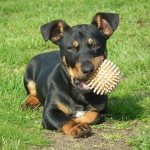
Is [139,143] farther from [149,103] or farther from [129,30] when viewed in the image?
[129,30]

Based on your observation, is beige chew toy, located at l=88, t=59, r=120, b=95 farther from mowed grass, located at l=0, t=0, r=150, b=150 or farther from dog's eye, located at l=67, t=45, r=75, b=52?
mowed grass, located at l=0, t=0, r=150, b=150

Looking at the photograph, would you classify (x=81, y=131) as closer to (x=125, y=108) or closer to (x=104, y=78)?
(x=104, y=78)

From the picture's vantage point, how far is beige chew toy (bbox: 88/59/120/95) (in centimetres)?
614

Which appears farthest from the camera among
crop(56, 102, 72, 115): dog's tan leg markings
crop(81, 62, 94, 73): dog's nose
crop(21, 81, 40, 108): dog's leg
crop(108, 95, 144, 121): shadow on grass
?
crop(21, 81, 40, 108): dog's leg

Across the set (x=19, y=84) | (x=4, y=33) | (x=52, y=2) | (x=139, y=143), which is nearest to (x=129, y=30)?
(x=4, y=33)

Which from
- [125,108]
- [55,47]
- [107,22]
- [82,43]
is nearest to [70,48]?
[82,43]

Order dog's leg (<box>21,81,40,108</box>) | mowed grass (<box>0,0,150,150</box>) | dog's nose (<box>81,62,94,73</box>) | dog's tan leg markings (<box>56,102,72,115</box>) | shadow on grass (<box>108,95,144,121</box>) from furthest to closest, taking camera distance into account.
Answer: dog's leg (<box>21,81,40,108</box>) < shadow on grass (<box>108,95,144,121</box>) < dog's tan leg markings (<box>56,102,72,115</box>) < mowed grass (<box>0,0,150,150</box>) < dog's nose (<box>81,62,94,73</box>)

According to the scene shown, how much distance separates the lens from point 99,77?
6.16m

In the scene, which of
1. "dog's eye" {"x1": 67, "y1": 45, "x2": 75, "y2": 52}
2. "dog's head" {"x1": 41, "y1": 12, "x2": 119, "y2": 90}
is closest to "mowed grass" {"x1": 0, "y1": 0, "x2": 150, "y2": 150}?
"dog's head" {"x1": 41, "y1": 12, "x2": 119, "y2": 90}

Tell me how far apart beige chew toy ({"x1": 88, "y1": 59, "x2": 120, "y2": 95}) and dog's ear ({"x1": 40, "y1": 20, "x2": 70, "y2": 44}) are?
0.78 meters

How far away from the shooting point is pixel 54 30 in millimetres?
6707

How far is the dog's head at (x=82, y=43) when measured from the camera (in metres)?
6.05

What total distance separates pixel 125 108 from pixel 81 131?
1300 millimetres

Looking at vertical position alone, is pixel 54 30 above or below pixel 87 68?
above
